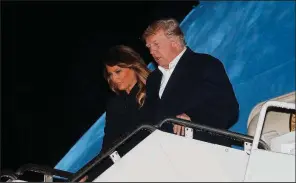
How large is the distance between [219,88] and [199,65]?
0.75 feet

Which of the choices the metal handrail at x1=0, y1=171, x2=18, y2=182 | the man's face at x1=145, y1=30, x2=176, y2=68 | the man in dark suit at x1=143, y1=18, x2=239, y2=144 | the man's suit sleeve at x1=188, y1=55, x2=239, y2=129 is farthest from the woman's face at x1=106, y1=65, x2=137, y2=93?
the metal handrail at x1=0, y1=171, x2=18, y2=182

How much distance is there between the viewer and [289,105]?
101 inches

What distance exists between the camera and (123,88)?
171 inches

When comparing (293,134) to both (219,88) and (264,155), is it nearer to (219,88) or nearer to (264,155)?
(264,155)

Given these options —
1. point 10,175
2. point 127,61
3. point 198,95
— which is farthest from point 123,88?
point 10,175

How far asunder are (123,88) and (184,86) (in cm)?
70

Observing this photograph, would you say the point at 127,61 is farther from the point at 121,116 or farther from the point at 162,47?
the point at 162,47

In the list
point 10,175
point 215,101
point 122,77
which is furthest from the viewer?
point 122,77

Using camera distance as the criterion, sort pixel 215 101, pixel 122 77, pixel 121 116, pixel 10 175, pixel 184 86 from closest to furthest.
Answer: pixel 10 175 → pixel 215 101 → pixel 184 86 → pixel 121 116 → pixel 122 77

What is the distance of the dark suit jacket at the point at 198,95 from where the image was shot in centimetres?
358

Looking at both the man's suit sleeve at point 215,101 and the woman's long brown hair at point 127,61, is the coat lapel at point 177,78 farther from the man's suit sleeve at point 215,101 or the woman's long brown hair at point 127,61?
the woman's long brown hair at point 127,61

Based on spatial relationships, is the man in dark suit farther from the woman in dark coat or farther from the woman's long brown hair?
the woman's long brown hair

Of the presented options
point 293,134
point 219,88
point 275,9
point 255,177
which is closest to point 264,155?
point 255,177

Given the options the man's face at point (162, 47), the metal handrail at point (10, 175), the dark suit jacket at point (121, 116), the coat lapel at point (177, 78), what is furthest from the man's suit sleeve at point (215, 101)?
the metal handrail at point (10, 175)
